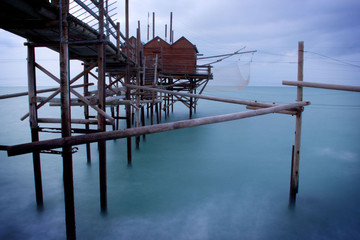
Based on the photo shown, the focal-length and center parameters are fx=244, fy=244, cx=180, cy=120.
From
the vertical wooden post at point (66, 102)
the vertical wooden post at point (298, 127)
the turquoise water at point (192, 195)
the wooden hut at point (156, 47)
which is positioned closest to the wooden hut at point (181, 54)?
the wooden hut at point (156, 47)

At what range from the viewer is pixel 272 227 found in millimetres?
5926

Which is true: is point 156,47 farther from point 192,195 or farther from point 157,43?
point 192,195

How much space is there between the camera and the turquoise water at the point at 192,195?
5707mm

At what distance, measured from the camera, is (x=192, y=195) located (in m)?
7.35

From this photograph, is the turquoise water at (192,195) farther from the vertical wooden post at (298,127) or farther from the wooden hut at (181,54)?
the wooden hut at (181,54)

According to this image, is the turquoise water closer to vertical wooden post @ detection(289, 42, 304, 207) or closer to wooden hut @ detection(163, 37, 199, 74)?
vertical wooden post @ detection(289, 42, 304, 207)

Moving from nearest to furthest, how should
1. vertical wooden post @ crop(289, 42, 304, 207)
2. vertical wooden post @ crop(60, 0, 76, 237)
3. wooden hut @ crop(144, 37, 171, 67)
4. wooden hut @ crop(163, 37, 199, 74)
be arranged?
1. vertical wooden post @ crop(60, 0, 76, 237)
2. vertical wooden post @ crop(289, 42, 304, 207)
3. wooden hut @ crop(163, 37, 199, 74)
4. wooden hut @ crop(144, 37, 171, 67)

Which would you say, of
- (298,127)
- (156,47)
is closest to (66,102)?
(298,127)

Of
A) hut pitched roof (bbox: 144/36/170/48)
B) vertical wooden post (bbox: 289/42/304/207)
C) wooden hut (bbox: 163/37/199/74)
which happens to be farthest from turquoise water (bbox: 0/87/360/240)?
hut pitched roof (bbox: 144/36/170/48)

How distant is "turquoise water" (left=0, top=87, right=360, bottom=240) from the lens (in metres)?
5.71

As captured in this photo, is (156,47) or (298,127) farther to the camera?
(156,47)

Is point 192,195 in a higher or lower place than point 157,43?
lower

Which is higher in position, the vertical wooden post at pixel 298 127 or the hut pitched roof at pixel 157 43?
the hut pitched roof at pixel 157 43

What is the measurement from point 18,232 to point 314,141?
15.9m
